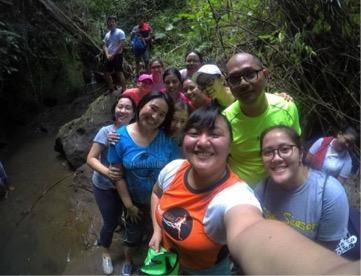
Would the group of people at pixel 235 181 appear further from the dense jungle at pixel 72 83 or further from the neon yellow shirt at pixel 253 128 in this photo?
the dense jungle at pixel 72 83

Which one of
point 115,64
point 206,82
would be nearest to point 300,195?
point 206,82

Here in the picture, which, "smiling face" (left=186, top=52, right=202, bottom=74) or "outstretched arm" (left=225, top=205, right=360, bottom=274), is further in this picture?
"smiling face" (left=186, top=52, right=202, bottom=74)

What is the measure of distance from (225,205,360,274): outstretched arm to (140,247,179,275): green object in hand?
21.2 inches

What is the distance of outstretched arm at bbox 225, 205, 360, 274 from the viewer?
1.06 meters

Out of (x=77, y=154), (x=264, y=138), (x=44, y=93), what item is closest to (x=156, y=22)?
(x=44, y=93)

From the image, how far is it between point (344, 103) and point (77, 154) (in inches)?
188

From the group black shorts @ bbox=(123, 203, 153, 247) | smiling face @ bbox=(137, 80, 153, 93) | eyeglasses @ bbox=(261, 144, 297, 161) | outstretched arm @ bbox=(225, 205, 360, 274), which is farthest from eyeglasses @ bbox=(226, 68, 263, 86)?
smiling face @ bbox=(137, 80, 153, 93)

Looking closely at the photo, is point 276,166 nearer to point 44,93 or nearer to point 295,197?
point 295,197

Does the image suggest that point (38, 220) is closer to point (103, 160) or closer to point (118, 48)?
point (103, 160)

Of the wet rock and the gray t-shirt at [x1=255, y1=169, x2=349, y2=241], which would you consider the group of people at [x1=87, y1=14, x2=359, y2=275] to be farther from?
the wet rock

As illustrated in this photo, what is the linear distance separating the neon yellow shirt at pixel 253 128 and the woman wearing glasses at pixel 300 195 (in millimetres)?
362

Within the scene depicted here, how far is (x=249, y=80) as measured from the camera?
2.43 m

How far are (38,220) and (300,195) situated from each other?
176 inches

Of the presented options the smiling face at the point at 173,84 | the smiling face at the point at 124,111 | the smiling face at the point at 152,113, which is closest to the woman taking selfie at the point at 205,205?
the smiling face at the point at 152,113
